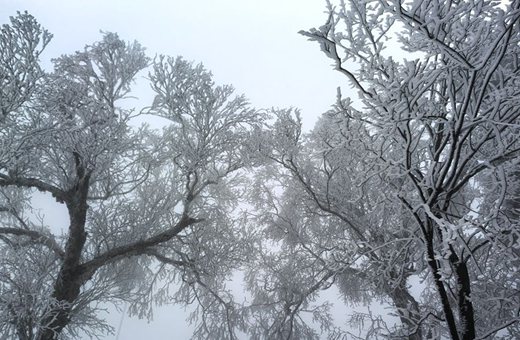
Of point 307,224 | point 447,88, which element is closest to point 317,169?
point 307,224

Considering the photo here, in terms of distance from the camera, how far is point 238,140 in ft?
24.3

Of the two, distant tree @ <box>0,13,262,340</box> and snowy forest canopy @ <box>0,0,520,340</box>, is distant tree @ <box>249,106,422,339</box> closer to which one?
snowy forest canopy @ <box>0,0,520,340</box>

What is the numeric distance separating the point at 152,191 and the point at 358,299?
8.08m

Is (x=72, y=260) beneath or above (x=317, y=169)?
beneath

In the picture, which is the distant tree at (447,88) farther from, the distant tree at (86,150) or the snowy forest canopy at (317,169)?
the distant tree at (86,150)

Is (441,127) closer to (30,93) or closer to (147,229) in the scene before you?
(30,93)

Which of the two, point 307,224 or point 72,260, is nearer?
point 72,260

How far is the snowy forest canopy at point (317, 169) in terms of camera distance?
2424 mm

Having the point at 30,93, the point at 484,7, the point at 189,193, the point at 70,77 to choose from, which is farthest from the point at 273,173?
the point at 484,7

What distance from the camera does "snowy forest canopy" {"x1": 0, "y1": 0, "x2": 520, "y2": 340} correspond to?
2.42 m

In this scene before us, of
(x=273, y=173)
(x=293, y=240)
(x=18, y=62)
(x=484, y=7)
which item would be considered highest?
(x=273, y=173)

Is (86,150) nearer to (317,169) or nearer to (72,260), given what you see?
(72,260)

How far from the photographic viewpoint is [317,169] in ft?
23.8

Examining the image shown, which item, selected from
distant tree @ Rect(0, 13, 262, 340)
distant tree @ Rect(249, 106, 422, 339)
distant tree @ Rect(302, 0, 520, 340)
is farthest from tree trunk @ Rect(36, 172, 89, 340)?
distant tree @ Rect(302, 0, 520, 340)
